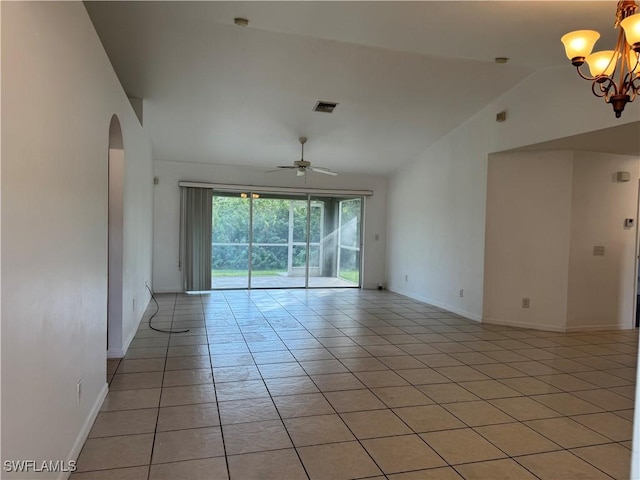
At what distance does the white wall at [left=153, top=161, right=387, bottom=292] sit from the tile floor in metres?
2.44

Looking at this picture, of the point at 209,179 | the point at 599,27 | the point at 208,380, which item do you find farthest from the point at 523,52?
the point at 209,179

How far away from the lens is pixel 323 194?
831 cm

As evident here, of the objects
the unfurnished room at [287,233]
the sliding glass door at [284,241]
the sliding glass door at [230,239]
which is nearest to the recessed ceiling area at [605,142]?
the unfurnished room at [287,233]

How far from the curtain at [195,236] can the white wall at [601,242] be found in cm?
578

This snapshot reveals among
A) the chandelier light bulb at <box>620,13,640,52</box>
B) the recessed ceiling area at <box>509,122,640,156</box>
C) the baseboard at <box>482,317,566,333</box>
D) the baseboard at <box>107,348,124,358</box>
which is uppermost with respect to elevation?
the chandelier light bulb at <box>620,13,640,52</box>

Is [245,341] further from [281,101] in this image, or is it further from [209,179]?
[209,179]

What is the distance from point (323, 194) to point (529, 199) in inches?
157

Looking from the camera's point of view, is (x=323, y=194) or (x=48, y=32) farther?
(x=323, y=194)

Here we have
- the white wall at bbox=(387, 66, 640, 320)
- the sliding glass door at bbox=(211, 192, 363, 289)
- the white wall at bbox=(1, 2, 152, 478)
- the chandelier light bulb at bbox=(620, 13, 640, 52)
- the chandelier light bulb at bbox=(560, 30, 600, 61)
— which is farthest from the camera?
the sliding glass door at bbox=(211, 192, 363, 289)

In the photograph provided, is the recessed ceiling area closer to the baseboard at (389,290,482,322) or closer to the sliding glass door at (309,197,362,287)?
the baseboard at (389,290,482,322)

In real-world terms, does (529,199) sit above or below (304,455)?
above

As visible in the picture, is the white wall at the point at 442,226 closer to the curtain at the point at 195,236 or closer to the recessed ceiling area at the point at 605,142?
the recessed ceiling area at the point at 605,142

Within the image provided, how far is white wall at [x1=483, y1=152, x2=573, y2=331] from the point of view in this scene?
17.3 ft

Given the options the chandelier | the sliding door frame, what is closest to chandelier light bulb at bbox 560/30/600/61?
the chandelier
